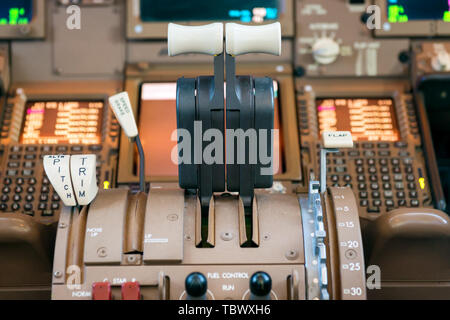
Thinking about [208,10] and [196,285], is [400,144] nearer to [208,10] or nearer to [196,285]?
[208,10]

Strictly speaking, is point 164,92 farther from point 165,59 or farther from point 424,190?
point 424,190

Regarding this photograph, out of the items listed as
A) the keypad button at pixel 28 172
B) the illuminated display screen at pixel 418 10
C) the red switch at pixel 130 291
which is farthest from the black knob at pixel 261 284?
the illuminated display screen at pixel 418 10

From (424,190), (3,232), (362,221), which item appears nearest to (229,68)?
(3,232)

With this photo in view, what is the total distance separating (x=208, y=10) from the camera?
3008 millimetres

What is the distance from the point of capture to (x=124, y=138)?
278 centimetres

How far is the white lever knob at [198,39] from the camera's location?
1614 millimetres

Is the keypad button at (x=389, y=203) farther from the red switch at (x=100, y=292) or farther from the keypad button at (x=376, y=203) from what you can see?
the red switch at (x=100, y=292)

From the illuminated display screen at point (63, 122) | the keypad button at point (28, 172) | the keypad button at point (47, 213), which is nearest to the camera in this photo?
the keypad button at point (47, 213)

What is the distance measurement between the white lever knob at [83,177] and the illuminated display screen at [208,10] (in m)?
1.50

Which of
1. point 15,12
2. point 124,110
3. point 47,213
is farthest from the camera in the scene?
point 15,12

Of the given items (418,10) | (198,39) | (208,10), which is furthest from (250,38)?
(418,10)

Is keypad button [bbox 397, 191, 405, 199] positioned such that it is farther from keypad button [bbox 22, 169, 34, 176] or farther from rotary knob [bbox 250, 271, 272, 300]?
keypad button [bbox 22, 169, 34, 176]

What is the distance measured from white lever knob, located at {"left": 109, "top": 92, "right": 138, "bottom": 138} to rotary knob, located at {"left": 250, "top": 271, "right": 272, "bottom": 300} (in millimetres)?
654

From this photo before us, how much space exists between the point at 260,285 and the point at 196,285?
17 cm
